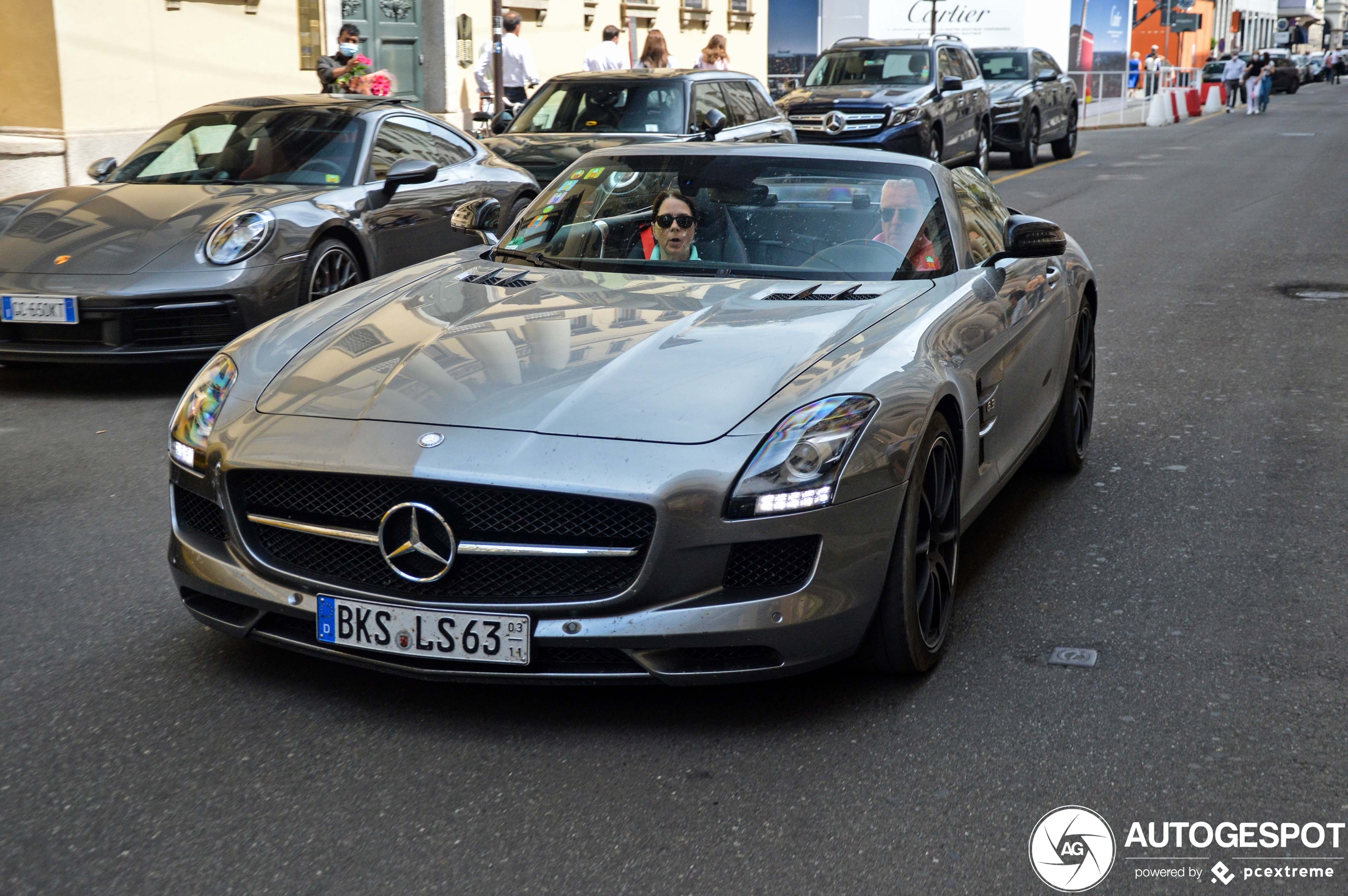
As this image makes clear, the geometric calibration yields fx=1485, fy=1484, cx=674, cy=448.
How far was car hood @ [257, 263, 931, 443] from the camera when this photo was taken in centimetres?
340

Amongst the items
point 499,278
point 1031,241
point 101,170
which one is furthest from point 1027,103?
point 499,278

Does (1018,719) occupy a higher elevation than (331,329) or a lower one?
lower

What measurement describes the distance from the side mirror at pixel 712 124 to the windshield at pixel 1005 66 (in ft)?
Result: 38.3

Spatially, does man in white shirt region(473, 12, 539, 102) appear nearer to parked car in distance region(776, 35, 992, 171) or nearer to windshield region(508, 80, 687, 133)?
parked car in distance region(776, 35, 992, 171)

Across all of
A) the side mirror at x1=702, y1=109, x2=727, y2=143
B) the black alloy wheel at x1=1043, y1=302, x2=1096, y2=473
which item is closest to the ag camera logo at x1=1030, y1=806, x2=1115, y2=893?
the black alloy wheel at x1=1043, y1=302, x2=1096, y2=473

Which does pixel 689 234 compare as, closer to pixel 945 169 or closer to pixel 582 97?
pixel 945 169

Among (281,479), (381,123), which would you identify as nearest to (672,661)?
(281,479)

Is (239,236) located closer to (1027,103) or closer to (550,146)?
(550,146)

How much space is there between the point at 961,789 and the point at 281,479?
5.48 feet

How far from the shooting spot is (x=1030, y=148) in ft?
73.0

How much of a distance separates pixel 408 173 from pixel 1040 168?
633 inches

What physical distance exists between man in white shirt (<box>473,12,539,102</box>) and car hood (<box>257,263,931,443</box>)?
43.4 feet

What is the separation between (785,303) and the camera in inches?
165

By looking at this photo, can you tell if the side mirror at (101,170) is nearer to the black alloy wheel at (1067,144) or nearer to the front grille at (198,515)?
the front grille at (198,515)
